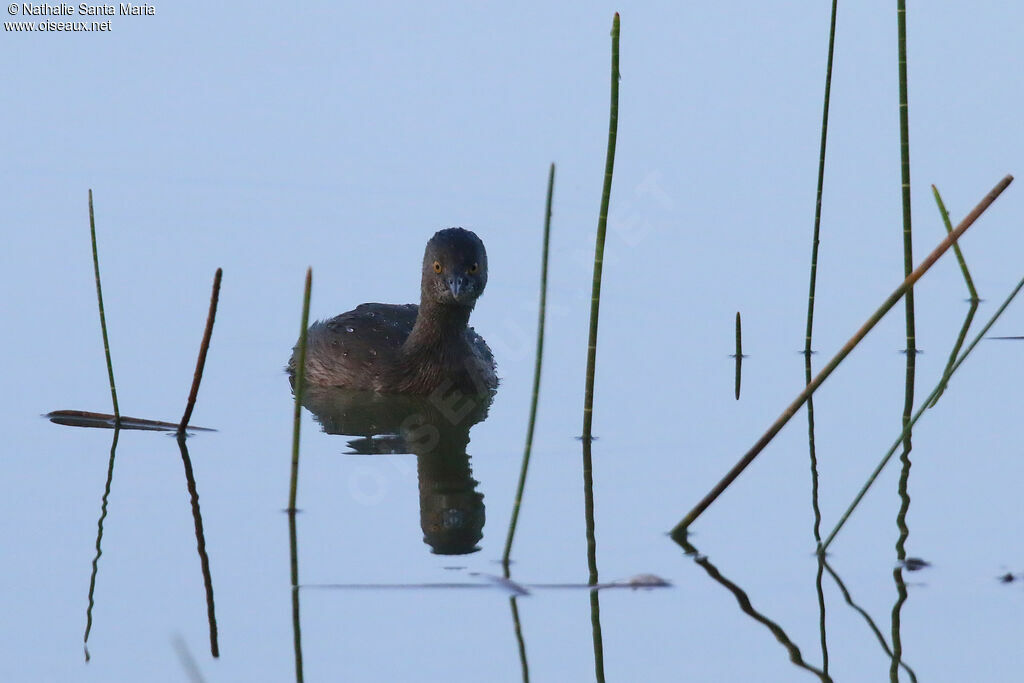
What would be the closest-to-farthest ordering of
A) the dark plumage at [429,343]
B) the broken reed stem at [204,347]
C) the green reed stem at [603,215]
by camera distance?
1. the green reed stem at [603,215]
2. the broken reed stem at [204,347]
3. the dark plumage at [429,343]

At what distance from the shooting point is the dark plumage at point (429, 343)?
10523 millimetres

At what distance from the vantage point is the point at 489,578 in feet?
21.3

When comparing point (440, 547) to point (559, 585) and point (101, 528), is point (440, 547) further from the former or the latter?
point (101, 528)

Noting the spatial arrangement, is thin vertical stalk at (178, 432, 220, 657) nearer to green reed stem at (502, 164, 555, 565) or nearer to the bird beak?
green reed stem at (502, 164, 555, 565)

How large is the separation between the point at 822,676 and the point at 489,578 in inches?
58.4

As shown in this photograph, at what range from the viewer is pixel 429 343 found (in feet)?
35.8

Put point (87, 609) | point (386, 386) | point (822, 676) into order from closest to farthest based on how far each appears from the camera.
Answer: point (822, 676), point (87, 609), point (386, 386)

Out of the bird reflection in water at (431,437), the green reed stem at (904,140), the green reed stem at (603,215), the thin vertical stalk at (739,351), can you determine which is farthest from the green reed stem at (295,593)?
the thin vertical stalk at (739,351)

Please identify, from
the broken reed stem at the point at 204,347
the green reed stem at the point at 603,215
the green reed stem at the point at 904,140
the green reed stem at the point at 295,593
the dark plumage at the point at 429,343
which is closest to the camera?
the green reed stem at the point at 295,593

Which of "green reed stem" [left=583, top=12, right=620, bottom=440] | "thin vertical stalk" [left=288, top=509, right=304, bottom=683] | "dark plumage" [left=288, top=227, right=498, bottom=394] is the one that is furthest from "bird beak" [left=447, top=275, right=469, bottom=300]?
"thin vertical stalk" [left=288, top=509, right=304, bottom=683]

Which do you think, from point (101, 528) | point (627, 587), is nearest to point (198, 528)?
point (101, 528)

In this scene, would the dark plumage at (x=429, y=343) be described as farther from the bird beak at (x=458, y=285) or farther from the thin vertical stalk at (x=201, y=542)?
the thin vertical stalk at (x=201, y=542)

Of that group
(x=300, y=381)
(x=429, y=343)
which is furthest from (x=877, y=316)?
(x=429, y=343)

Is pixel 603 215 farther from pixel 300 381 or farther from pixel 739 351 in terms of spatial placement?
pixel 739 351
